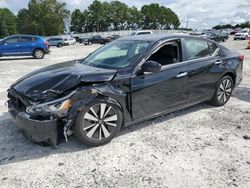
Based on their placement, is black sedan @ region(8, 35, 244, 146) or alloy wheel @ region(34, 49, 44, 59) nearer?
black sedan @ region(8, 35, 244, 146)

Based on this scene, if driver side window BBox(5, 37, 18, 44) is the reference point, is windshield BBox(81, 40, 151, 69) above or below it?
above

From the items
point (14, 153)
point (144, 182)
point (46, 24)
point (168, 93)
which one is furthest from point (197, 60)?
point (46, 24)

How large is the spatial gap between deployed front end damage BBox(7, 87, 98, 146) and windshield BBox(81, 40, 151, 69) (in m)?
0.82

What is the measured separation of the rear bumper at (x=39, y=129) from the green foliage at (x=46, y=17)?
58824 millimetres

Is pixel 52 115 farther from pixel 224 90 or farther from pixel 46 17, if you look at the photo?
pixel 46 17

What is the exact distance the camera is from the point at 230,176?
9.75 ft

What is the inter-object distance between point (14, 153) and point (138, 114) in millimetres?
1865

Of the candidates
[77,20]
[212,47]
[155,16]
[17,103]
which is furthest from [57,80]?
[155,16]

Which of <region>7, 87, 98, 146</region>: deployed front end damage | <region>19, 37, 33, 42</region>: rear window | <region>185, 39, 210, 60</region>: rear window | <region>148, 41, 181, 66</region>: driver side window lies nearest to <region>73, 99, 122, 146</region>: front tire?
<region>7, 87, 98, 146</region>: deployed front end damage

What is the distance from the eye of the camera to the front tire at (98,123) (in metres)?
3.40

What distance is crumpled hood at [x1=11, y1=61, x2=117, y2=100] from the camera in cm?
341

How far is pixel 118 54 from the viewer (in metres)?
4.35

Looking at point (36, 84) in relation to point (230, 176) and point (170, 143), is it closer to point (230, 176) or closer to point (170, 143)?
point (170, 143)

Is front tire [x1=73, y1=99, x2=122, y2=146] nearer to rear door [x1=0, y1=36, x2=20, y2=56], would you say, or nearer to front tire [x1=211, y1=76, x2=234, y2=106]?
front tire [x1=211, y1=76, x2=234, y2=106]
